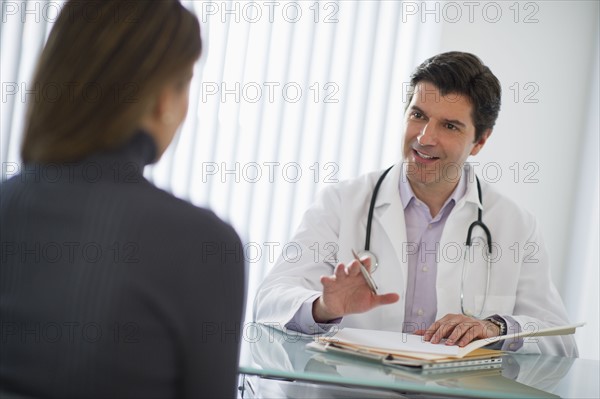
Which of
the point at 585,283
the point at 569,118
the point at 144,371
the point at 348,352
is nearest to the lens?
the point at 144,371

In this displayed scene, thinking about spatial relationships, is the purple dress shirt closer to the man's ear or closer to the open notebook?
the man's ear

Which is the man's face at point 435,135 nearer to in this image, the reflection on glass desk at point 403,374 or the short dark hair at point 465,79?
the short dark hair at point 465,79

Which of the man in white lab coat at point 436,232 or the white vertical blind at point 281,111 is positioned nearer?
the man in white lab coat at point 436,232

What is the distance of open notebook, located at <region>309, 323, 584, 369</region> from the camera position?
57.2 inches

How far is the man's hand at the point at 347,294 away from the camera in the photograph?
165 centimetres

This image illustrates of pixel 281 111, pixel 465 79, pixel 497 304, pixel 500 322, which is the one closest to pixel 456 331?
pixel 500 322

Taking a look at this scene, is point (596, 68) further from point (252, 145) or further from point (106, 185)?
point (106, 185)

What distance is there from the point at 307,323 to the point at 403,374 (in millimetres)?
519

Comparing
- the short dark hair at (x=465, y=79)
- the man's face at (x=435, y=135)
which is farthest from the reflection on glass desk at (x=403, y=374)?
the short dark hair at (x=465, y=79)

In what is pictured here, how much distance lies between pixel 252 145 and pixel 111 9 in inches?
94.3

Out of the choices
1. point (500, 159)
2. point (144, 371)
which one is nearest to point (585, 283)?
point (500, 159)

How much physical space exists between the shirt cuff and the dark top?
32.6 inches

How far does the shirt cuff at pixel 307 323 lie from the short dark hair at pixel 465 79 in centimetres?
87

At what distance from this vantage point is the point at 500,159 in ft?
11.7
